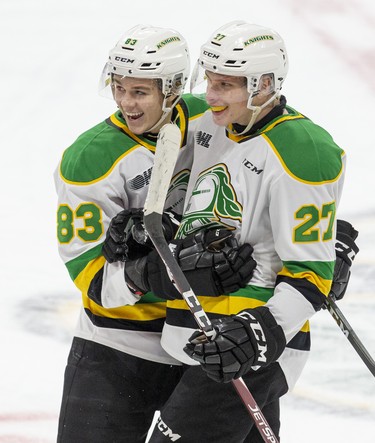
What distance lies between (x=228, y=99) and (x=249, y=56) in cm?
11

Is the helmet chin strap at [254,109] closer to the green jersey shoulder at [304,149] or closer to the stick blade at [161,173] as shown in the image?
the green jersey shoulder at [304,149]

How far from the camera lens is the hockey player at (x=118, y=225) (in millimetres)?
2830

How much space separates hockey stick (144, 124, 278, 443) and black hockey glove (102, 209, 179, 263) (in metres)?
0.14

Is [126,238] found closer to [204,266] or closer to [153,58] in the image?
[204,266]

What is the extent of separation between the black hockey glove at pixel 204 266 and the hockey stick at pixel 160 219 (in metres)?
0.09

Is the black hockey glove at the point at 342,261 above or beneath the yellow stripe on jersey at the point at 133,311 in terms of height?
above

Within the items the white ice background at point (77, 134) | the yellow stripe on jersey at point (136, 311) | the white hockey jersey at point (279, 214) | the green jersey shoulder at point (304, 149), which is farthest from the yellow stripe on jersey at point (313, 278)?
the white ice background at point (77, 134)

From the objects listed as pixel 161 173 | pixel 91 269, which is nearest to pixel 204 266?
pixel 161 173

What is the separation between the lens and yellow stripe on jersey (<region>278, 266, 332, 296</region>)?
262cm

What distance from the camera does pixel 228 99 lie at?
2707 millimetres

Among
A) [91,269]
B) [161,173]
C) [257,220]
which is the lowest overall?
[91,269]

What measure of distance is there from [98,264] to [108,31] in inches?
137

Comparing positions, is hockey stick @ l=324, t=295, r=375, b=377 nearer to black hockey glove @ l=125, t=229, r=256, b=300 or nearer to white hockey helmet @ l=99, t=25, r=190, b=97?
black hockey glove @ l=125, t=229, r=256, b=300

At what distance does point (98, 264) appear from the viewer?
283 cm
